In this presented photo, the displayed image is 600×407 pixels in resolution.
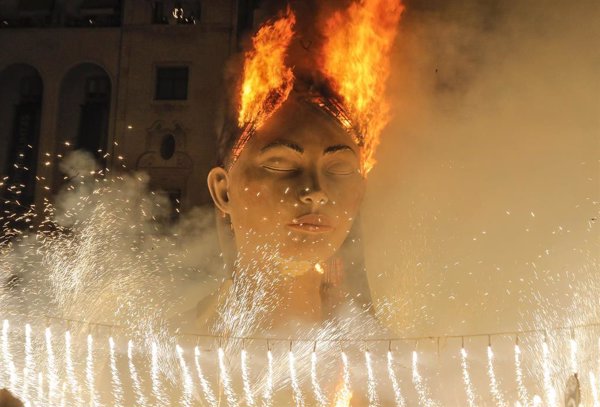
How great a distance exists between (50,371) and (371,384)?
2360 millimetres

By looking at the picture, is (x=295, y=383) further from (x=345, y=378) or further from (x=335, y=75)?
(x=335, y=75)

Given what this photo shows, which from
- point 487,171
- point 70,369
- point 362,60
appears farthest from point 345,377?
point 487,171

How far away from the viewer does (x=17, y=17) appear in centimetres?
845

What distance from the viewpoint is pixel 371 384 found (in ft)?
16.1

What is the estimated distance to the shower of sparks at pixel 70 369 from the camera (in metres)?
5.06

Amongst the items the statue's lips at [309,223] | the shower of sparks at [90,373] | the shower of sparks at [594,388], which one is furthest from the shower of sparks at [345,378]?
the shower of sparks at [594,388]

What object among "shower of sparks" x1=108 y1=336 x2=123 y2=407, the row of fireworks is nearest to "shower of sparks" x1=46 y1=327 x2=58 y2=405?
the row of fireworks

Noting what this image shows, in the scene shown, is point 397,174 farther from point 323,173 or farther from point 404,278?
point 323,173

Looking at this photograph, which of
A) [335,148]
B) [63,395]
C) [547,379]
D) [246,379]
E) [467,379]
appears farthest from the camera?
[467,379]

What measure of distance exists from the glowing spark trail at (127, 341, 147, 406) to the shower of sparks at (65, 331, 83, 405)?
1.32 ft

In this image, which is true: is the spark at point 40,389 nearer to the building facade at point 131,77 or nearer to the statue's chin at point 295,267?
the statue's chin at point 295,267

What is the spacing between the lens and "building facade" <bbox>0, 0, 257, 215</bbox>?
8.16 meters

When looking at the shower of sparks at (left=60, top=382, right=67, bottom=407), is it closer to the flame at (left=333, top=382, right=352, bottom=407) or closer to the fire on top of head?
the flame at (left=333, top=382, right=352, bottom=407)

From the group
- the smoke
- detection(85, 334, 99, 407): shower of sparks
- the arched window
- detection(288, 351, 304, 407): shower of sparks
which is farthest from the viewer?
the arched window
